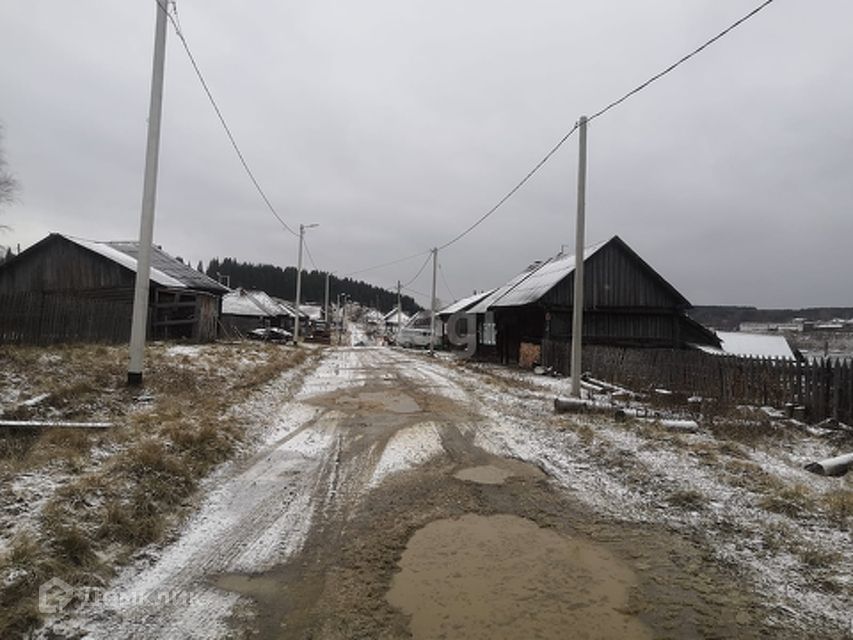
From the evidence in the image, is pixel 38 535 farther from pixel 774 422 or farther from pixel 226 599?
pixel 774 422

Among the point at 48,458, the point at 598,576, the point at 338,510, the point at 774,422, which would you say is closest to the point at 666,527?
→ the point at 598,576

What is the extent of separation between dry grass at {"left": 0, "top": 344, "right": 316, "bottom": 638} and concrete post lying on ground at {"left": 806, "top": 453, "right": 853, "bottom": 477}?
25.5 ft

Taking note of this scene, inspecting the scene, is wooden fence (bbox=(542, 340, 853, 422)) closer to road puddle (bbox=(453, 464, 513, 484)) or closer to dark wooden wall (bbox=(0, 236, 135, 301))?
road puddle (bbox=(453, 464, 513, 484))

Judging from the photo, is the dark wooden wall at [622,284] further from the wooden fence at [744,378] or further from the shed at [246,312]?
the shed at [246,312]

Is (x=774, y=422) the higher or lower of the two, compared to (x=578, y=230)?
lower

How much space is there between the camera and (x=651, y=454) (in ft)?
21.8

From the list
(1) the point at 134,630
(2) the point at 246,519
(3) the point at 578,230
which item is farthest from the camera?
(3) the point at 578,230

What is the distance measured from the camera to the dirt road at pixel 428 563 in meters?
2.81

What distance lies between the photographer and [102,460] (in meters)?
5.06

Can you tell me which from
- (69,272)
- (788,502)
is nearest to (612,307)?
(788,502)

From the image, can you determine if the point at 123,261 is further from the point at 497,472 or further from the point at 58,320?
the point at 497,472

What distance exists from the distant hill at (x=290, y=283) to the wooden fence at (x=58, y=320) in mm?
90952

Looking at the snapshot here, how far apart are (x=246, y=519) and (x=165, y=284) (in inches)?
907

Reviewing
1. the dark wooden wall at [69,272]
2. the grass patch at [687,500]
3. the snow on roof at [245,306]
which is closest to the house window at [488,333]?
the dark wooden wall at [69,272]
